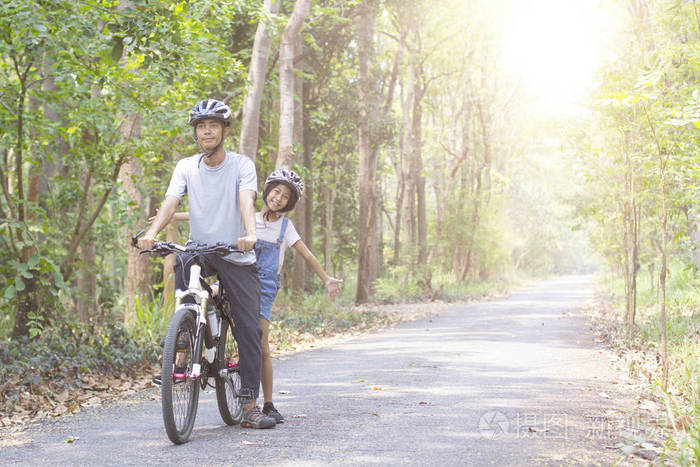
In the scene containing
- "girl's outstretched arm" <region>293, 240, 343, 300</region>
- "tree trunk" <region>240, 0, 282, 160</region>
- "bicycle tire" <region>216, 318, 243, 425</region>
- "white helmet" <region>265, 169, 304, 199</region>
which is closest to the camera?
"bicycle tire" <region>216, 318, 243, 425</region>

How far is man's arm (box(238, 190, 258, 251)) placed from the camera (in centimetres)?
467

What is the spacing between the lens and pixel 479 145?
39344 millimetres

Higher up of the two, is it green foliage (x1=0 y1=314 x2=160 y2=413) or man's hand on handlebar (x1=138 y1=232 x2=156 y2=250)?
man's hand on handlebar (x1=138 y1=232 x2=156 y2=250)

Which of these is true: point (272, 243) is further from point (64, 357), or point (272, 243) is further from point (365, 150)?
point (365, 150)

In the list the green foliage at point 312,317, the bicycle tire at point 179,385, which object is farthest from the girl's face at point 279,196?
the green foliage at point 312,317

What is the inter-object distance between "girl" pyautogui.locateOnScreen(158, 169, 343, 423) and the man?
0.49m

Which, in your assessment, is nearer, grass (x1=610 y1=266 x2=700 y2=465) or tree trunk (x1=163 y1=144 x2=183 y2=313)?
grass (x1=610 y1=266 x2=700 y2=465)

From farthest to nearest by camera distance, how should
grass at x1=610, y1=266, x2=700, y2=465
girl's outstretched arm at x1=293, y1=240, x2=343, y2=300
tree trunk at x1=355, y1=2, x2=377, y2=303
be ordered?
tree trunk at x1=355, y1=2, x2=377, y2=303, girl's outstretched arm at x1=293, y1=240, x2=343, y2=300, grass at x1=610, y1=266, x2=700, y2=465

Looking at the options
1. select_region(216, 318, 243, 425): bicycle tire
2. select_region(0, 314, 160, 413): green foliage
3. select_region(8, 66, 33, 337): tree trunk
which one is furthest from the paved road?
select_region(8, 66, 33, 337): tree trunk

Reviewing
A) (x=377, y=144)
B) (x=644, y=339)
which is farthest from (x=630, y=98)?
(x=377, y=144)

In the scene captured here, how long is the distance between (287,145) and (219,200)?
9.46m

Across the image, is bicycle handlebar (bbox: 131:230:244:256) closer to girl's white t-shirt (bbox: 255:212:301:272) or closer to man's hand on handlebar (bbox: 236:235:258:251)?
man's hand on handlebar (bbox: 236:235:258:251)

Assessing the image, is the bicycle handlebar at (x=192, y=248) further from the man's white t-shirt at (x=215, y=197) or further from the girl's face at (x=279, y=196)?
the girl's face at (x=279, y=196)

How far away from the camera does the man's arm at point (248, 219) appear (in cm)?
467
